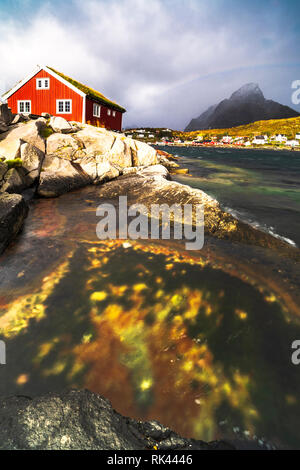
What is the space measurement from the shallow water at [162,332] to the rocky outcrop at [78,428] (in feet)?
0.91

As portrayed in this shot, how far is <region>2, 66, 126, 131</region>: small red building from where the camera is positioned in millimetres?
25953

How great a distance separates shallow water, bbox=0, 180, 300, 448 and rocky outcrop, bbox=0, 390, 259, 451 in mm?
276

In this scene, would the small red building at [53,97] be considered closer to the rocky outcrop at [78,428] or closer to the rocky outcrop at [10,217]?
the rocky outcrop at [10,217]

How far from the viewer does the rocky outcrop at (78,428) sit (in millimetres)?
2324

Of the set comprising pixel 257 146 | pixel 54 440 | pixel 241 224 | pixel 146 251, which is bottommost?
pixel 54 440

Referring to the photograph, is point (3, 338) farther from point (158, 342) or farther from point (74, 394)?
point (158, 342)

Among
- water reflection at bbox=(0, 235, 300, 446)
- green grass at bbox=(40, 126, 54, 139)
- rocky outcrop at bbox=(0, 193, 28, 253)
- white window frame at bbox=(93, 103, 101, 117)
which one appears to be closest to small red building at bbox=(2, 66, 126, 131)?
white window frame at bbox=(93, 103, 101, 117)

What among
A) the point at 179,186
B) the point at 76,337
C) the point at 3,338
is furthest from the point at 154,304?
the point at 179,186

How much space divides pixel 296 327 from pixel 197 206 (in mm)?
6622

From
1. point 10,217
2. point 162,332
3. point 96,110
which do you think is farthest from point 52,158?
point 96,110

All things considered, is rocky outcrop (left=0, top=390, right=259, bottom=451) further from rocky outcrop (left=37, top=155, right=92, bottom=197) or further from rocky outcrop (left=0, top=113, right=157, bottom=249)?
rocky outcrop (left=37, top=155, right=92, bottom=197)

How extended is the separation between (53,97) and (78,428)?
32.3m

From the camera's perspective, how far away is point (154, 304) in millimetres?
5086

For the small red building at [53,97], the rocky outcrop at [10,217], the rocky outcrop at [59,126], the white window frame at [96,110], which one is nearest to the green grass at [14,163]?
the rocky outcrop at [10,217]
